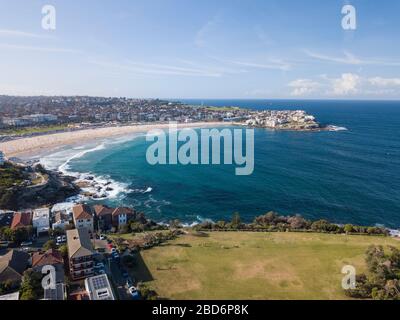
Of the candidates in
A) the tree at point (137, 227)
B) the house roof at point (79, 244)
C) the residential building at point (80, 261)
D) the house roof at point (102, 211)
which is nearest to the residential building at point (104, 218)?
the house roof at point (102, 211)

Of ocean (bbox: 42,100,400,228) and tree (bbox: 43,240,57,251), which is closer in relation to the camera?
tree (bbox: 43,240,57,251)

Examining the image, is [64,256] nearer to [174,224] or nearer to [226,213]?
[174,224]

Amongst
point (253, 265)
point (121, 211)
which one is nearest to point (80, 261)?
point (121, 211)

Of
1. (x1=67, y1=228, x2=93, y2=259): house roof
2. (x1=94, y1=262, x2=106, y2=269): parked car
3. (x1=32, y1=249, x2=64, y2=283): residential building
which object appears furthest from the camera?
(x1=94, y1=262, x2=106, y2=269): parked car

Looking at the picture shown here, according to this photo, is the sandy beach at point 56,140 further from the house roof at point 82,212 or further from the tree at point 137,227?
the tree at point 137,227

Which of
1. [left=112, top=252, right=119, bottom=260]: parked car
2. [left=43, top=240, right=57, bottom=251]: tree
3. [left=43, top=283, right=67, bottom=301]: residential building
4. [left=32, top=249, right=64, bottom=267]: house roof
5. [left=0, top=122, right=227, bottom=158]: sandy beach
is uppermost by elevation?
[left=0, top=122, right=227, bottom=158]: sandy beach

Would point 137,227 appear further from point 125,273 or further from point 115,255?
point 125,273

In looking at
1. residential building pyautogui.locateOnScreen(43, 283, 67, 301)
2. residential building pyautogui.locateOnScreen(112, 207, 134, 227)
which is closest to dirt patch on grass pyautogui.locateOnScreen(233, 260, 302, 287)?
residential building pyautogui.locateOnScreen(43, 283, 67, 301)

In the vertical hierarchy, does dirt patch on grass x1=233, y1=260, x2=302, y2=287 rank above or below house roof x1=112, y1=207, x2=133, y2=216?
below

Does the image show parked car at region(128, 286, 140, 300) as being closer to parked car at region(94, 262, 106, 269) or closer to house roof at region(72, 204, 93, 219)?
parked car at region(94, 262, 106, 269)
